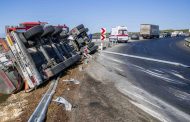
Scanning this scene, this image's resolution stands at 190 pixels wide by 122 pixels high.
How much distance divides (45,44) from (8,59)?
9.21ft

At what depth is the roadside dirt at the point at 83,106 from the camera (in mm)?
6552

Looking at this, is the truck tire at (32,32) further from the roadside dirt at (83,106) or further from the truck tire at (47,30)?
the roadside dirt at (83,106)

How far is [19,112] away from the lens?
25.5 feet

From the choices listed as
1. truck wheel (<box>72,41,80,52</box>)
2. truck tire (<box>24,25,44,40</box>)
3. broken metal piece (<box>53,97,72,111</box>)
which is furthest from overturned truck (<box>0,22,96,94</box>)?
truck wheel (<box>72,41,80,52</box>)

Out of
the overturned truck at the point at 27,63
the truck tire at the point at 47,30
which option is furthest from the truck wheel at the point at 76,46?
the overturned truck at the point at 27,63

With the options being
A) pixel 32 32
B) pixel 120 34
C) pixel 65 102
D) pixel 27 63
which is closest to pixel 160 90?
pixel 65 102

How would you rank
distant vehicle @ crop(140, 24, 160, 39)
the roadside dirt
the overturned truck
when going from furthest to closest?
distant vehicle @ crop(140, 24, 160, 39) → the overturned truck → the roadside dirt

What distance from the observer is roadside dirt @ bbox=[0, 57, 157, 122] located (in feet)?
21.5

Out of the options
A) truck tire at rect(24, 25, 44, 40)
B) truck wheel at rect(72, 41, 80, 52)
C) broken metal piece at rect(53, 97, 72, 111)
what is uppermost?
truck tire at rect(24, 25, 44, 40)

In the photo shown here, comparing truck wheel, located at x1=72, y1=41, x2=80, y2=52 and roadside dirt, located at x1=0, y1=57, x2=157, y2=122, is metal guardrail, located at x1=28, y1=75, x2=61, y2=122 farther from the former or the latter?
truck wheel, located at x1=72, y1=41, x2=80, y2=52

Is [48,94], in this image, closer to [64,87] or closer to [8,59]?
[64,87]

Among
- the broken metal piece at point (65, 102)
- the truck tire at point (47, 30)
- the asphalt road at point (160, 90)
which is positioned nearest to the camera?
the asphalt road at point (160, 90)

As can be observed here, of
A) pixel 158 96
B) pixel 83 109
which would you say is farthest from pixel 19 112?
pixel 158 96

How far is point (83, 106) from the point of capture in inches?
292
